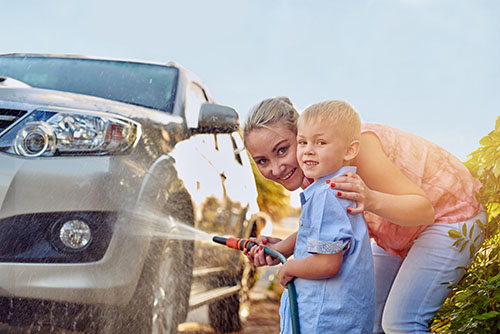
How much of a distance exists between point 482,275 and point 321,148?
800 mm

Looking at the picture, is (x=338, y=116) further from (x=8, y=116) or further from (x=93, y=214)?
(x=8, y=116)

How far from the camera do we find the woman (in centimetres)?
225

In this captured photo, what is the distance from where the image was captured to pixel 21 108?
3.18 meters

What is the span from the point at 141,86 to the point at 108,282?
1556 millimetres

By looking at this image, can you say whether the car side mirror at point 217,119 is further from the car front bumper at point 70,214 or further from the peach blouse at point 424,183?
the peach blouse at point 424,183

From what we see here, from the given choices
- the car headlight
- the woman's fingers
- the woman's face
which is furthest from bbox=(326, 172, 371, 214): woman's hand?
the car headlight

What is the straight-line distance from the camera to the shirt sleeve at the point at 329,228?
1.91m

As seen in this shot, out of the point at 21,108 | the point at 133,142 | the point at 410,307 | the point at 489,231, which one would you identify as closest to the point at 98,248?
the point at 133,142

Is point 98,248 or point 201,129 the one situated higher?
point 201,129

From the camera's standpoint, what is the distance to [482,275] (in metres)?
2.31

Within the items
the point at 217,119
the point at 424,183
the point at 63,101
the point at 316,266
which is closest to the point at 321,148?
the point at 316,266

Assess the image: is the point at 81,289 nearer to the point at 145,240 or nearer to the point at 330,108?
the point at 145,240

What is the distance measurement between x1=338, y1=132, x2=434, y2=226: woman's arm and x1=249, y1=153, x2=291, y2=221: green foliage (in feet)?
29.4

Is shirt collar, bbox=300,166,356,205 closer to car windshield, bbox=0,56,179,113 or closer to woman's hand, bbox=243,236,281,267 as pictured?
woman's hand, bbox=243,236,281,267
